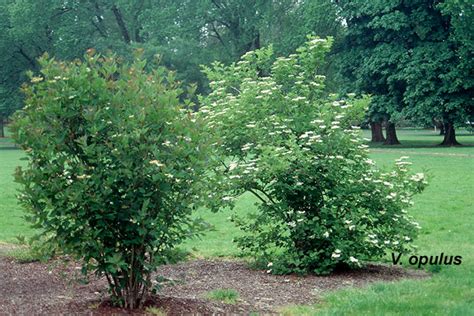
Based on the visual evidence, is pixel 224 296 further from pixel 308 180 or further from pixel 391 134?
pixel 391 134

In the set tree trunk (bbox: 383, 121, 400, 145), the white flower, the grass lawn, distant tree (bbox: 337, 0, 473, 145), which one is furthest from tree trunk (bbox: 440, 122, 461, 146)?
the white flower

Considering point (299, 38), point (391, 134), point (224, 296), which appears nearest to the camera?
point (224, 296)

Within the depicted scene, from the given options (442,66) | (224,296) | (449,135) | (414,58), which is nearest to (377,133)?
(449,135)

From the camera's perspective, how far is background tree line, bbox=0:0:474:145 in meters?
37.8

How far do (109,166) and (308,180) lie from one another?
125 inches

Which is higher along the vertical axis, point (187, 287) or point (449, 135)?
point (187, 287)

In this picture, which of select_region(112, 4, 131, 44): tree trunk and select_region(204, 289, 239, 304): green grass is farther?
select_region(112, 4, 131, 44): tree trunk

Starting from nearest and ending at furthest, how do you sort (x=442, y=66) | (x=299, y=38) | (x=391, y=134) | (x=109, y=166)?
(x=109, y=166) < (x=442, y=66) < (x=391, y=134) < (x=299, y=38)

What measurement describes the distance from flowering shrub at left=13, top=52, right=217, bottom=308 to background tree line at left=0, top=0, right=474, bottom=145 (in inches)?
1035

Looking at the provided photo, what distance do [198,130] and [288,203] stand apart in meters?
2.81

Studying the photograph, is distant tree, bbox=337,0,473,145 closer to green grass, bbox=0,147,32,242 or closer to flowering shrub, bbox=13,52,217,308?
green grass, bbox=0,147,32,242

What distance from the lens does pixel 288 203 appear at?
28.8ft

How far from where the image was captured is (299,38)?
1737 inches

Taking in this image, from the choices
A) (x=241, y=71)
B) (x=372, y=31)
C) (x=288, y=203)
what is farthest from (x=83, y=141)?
(x=372, y=31)
